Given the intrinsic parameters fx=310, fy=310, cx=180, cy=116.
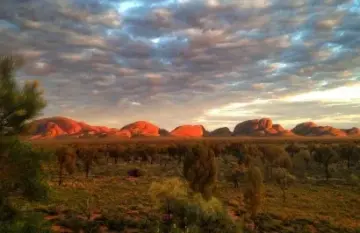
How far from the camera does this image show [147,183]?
47.8 metres

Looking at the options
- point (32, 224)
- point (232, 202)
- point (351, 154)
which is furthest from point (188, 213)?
point (351, 154)

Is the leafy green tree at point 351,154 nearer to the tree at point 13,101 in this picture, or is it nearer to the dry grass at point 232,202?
the dry grass at point 232,202

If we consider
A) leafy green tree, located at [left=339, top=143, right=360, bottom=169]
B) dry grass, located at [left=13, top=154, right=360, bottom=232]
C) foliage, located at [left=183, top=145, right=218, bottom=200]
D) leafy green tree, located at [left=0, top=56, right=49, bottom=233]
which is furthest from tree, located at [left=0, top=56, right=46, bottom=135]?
leafy green tree, located at [left=339, top=143, right=360, bottom=169]

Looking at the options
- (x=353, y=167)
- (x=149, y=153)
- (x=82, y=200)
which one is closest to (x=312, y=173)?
(x=353, y=167)

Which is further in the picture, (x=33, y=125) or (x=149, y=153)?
(x=149, y=153)

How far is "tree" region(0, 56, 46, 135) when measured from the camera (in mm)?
10023

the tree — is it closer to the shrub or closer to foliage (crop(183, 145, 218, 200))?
the shrub

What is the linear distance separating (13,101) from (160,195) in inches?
641

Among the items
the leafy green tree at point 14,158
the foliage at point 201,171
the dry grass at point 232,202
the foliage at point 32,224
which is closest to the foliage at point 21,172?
the leafy green tree at point 14,158

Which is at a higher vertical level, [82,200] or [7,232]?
[7,232]

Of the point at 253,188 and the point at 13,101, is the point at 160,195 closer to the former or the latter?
the point at 253,188

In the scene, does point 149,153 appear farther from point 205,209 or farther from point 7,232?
point 7,232

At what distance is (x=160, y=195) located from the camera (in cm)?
2438

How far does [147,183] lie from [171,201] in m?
25.2
